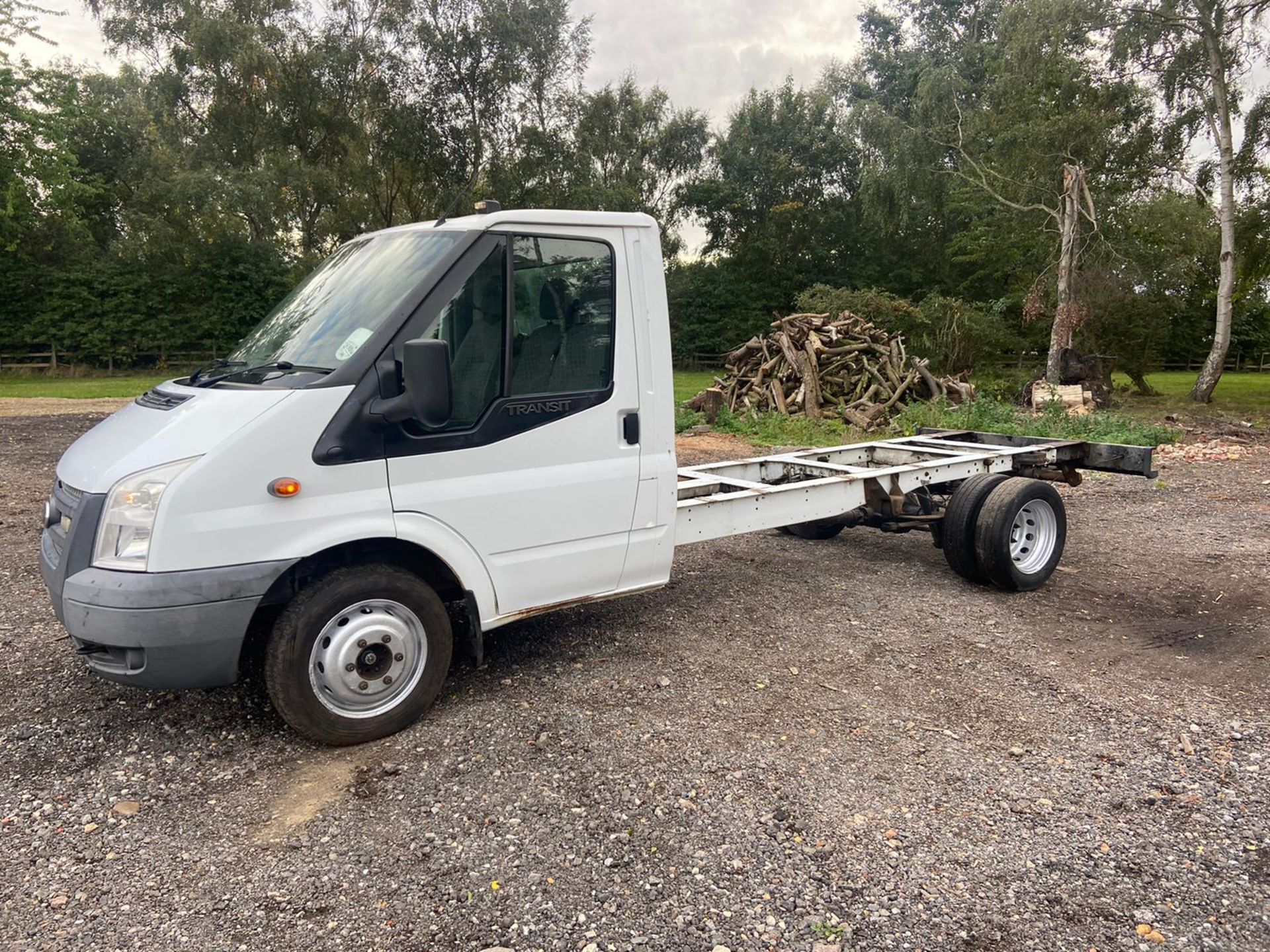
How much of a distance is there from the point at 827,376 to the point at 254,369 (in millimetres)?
13811

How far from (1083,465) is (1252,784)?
3899 mm

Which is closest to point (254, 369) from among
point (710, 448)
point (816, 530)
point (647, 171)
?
point (816, 530)

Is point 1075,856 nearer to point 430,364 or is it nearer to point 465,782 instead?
Result: point 465,782

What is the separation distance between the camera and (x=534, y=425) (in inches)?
161

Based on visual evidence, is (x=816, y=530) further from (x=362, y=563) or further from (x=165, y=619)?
(x=165, y=619)

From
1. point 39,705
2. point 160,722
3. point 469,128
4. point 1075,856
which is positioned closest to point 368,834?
point 160,722

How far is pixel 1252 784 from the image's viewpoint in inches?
138

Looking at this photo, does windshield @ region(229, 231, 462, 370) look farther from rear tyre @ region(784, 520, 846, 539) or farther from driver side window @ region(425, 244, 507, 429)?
rear tyre @ region(784, 520, 846, 539)

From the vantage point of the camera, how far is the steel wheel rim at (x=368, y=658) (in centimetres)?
369

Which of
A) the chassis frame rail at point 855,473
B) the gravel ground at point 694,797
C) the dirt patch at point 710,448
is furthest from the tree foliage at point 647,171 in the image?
the gravel ground at point 694,797

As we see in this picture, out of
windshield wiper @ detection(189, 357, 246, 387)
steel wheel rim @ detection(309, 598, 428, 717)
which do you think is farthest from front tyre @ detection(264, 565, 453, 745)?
windshield wiper @ detection(189, 357, 246, 387)

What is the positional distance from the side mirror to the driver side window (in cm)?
29

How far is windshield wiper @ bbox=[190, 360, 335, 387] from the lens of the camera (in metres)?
3.75

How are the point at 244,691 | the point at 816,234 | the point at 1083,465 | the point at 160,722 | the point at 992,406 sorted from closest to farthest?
1. the point at 160,722
2. the point at 244,691
3. the point at 1083,465
4. the point at 992,406
5. the point at 816,234
